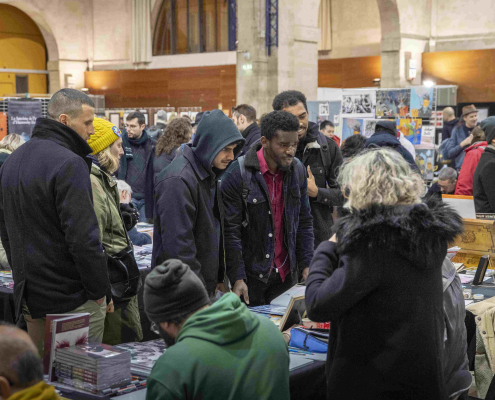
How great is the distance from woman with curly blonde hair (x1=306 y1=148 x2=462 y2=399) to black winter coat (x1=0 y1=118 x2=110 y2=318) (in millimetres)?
1086

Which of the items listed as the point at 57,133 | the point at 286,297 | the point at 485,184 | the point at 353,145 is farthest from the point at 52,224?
the point at 353,145

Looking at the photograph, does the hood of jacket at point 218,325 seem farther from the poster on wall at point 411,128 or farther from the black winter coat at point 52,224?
the poster on wall at point 411,128

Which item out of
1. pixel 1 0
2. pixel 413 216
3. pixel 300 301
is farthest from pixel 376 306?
pixel 1 0

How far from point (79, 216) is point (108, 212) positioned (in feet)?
2.11

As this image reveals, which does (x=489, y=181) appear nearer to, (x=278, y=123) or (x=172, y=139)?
(x=278, y=123)

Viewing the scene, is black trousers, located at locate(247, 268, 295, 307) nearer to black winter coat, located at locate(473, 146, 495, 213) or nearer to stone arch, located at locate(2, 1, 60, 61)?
black winter coat, located at locate(473, 146, 495, 213)

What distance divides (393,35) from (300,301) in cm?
1467

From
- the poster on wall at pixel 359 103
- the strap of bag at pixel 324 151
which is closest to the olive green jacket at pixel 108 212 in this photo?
the strap of bag at pixel 324 151

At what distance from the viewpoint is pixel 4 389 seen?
158 centimetres

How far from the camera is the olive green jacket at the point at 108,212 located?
11.1ft

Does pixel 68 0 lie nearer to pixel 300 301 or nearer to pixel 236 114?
pixel 236 114

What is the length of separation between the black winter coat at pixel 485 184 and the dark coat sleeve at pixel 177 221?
9.24 feet

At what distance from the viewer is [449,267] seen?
2.55 metres

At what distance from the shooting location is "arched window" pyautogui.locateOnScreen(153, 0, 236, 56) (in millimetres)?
19969
